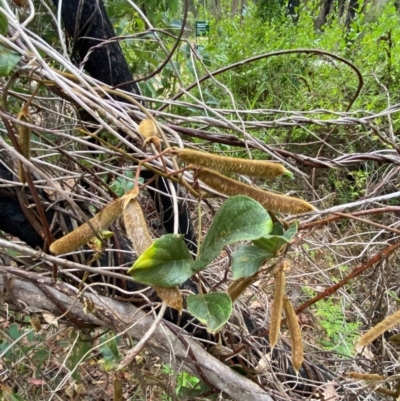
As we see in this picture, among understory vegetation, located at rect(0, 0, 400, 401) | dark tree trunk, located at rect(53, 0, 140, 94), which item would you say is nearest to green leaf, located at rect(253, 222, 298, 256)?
understory vegetation, located at rect(0, 0, 400, 401)

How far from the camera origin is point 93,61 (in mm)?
784

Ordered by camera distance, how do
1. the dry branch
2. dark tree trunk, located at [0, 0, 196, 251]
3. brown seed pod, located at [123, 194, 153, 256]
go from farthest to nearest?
dark tree trunk, located at [0, 0, 196, 251], the dry branch, brown seed pod, located at [123, 194, 153, 256]

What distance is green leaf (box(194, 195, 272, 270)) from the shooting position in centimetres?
34

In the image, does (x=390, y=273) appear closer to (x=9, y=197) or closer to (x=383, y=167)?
(x=383, y=167)

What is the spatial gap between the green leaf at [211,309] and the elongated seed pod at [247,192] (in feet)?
0.33

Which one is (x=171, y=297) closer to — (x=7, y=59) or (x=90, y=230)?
(x=90, y=230)

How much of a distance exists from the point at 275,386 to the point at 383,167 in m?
1.52

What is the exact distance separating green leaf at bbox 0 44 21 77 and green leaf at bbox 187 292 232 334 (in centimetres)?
29

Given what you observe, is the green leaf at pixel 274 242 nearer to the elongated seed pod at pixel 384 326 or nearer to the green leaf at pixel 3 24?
the elongated seed pod at pixel 384 326

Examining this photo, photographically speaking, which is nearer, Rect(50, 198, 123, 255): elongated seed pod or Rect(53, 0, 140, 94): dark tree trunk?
Rect(50, 198, 123, 255): elongated seed pod

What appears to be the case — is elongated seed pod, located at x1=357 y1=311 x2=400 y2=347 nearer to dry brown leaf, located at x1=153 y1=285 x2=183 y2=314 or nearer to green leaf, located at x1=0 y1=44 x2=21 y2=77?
dry brown leaf, located at x1=153 y1=285 x2=183 y2=314

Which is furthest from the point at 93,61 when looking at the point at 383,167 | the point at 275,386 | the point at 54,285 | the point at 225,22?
the point at 225,22

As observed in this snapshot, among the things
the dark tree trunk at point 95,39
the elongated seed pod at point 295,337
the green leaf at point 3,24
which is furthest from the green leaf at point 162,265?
the dark tree trunk at point 95,39

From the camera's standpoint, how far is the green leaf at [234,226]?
335mm
